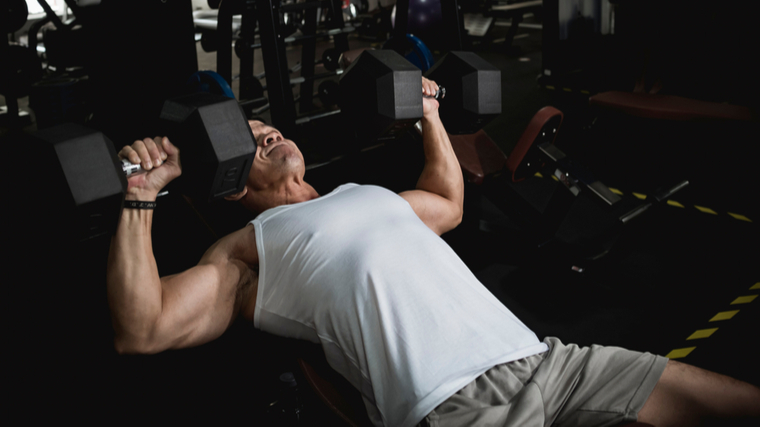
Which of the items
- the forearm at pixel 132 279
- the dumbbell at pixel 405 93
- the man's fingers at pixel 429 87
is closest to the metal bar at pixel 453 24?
the dumbbell at pixel 405 93

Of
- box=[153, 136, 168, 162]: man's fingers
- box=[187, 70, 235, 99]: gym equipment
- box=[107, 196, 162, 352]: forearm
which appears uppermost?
box=[153, 136, 168, 162]: man's fingers

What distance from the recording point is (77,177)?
0.90 metres

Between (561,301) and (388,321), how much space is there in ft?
4.67

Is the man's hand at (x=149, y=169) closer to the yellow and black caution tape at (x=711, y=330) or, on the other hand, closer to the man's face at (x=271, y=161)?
the man's face at (x=271, y=161)

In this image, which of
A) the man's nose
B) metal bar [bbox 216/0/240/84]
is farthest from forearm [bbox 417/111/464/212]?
metal bar [bbox 216/0/240/84]

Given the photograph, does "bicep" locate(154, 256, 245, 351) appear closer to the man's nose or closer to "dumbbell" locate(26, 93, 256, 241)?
"dumbbell" locate(26, 93, 256, 241)

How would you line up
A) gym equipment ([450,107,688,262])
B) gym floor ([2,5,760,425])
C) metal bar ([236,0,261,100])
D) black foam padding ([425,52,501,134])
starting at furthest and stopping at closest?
metal bar ([236,0,261,100]), gym equipment ([450,107,688,262]), gym floor ([2,5,760,425]), black foam padding ([425,52,501,134])

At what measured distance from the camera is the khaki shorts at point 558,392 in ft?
3.44

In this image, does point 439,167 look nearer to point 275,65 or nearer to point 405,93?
point 405,93

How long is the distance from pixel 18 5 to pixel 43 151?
105 inches

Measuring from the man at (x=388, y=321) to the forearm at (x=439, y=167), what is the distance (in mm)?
364

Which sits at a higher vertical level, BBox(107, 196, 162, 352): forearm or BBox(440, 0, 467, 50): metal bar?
BBox(440, 0, 467, 50): metal bar

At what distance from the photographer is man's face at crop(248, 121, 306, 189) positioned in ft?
5.00

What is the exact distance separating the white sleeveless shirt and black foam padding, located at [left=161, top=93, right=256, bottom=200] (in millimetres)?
211
